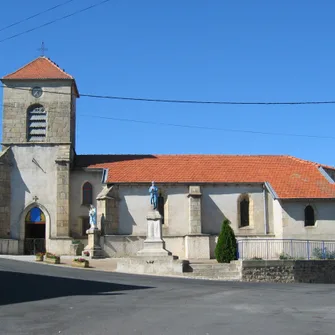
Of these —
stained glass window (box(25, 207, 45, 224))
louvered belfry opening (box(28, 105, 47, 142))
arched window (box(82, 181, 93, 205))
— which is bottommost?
stained glass window (box(25, 207, 45, 224))

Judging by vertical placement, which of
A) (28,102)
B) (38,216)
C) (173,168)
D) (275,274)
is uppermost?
(28,102)

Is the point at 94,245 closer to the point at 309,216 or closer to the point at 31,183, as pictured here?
the point at 31,183

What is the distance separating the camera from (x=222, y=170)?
3522cm

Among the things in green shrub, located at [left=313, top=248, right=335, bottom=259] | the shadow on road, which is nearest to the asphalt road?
the shadow on road

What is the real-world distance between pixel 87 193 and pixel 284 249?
12.9 metres

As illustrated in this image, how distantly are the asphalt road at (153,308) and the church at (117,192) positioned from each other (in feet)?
46.1

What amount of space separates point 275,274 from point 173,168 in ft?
43.0

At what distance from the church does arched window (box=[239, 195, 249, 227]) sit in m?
0.06

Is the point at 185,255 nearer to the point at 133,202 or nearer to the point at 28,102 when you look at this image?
the point at 133,202

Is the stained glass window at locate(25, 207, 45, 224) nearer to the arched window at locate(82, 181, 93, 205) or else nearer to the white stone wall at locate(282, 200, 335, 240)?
the arched window at locate(82, 181, 93, 205)

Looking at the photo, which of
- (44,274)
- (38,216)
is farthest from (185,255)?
(44,274)

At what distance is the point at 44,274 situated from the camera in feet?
65.7

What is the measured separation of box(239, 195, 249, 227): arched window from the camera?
34312 millimetres

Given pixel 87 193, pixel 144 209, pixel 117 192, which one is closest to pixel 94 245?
pixel 117 192
